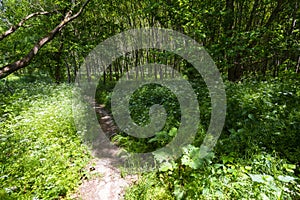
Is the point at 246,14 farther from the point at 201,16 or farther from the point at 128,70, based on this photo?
the point at 128,70

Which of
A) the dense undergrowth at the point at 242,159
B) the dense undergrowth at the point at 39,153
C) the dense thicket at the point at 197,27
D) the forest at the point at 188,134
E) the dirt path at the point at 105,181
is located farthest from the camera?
the dense thicket at the point at 197,27

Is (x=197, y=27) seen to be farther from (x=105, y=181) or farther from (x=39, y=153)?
(x=39, y=153)

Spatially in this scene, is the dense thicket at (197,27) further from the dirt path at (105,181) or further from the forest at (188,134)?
the dirt path at (105,181)

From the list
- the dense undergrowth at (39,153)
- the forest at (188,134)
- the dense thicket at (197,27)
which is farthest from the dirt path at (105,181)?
the dense thicket at (197,27)

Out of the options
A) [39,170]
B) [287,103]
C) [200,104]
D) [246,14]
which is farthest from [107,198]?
[246,14]

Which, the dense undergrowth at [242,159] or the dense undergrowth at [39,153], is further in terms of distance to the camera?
the dense undergrowth at [39,153]

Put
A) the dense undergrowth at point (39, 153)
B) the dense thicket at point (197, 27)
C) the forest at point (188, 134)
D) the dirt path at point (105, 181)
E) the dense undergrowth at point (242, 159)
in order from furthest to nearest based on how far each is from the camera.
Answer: the dense thicket at point (197, 27)
the dirt path at point (105, 181)
the dense undergrowth at point (39, 153)
the forest at point (188, 134)
the dense undergrowth at point (242, 159)

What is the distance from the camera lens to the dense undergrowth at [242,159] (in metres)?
Result: 2.53

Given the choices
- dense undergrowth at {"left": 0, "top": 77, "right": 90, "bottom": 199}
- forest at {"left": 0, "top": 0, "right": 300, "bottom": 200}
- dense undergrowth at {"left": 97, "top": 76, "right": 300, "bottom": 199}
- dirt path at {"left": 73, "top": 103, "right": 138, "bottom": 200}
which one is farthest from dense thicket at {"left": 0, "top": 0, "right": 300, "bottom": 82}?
dirt path at {"left": 73, "top": 103, "right": 138, "bottom": 200}

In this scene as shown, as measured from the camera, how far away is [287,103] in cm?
441

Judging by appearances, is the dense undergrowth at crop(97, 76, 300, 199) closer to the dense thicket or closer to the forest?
the forest

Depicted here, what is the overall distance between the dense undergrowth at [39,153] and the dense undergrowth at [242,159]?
1319 millimetres

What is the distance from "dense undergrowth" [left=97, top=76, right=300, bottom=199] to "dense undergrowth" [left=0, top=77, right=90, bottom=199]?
1.32 metres

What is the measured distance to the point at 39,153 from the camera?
3.64 metres
